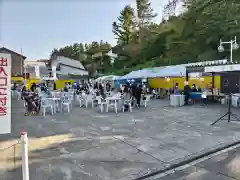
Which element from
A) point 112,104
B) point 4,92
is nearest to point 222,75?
point 112,104

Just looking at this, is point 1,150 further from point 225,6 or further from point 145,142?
point 225,6

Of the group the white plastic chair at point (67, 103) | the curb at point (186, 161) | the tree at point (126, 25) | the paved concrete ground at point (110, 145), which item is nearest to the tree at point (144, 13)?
the tree at point (126, 25)

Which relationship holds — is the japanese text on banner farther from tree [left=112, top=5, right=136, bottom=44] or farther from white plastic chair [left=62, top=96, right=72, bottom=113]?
tree [left=112, top=5, right=136, bottom=44]

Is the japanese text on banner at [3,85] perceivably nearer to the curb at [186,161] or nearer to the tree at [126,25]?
the curb at [186,161]

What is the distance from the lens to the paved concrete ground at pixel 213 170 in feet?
14.1

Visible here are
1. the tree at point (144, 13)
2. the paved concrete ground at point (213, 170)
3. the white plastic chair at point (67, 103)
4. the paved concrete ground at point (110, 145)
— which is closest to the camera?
the paved concrete ground at point (213, 170)

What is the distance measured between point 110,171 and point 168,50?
33.0 meters

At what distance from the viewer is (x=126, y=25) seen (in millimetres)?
53469

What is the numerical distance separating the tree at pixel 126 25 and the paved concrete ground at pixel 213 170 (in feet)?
162

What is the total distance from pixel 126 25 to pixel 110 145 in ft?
164

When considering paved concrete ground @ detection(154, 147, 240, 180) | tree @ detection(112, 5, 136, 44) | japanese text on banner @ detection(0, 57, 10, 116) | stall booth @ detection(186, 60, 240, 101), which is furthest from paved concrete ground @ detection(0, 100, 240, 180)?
tree @ detection(112, 5, 136, 44)

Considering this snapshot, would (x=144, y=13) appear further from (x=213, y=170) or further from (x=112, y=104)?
(x=213, y=170)

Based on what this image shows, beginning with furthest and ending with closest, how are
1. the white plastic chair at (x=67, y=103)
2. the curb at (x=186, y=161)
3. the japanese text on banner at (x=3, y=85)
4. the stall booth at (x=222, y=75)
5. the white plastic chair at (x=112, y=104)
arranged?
the white plastic chair at (x=67, y=103) < the white plastic chair at (x=112, y=104) < the stall booth at (x=222, y=75) < the curb at (x=186, y=161) < the japanese text on banner at (x=3, y=85)

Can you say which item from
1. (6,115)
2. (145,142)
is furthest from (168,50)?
(6,115)
